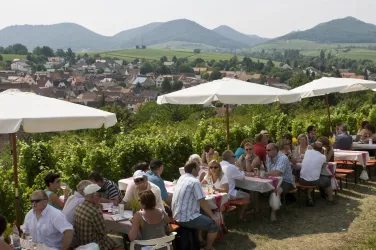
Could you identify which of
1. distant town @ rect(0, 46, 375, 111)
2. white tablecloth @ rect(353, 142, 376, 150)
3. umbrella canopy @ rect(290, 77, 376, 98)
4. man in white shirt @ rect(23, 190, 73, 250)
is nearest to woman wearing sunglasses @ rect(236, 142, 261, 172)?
umbrella canopy @ rect(290, 77, 376, 98)

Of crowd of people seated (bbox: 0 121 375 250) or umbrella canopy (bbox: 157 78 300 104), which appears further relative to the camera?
umbrella canopy (bbox: 157 78 300 104)

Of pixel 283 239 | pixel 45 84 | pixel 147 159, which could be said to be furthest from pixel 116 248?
pixel 45 84

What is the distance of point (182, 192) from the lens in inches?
239

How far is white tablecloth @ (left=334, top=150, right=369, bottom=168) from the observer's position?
9.85 meters

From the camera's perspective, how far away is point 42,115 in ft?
15.9

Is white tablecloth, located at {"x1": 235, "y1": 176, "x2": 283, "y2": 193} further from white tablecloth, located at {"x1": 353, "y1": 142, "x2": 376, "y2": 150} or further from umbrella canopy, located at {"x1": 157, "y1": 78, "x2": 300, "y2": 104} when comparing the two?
white tablecloth, located at {"x1": 353, "y1": 142, "x2": 376, "y2": 150}

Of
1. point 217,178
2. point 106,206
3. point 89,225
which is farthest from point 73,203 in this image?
point 217,178

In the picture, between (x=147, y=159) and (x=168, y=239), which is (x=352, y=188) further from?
(x=168, y=239)

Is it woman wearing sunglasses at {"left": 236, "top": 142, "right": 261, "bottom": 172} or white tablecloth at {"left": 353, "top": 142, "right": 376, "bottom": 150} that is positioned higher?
woman wearing sunglasses at {"left": 236, "top": 142, "right": 261, "bottom": 172}

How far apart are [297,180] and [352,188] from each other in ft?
5.31

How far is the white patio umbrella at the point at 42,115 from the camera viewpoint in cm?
466

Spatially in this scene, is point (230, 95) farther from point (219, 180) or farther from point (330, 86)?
point (330, 86)

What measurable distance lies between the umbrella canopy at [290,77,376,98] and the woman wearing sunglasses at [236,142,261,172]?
2.74 meters

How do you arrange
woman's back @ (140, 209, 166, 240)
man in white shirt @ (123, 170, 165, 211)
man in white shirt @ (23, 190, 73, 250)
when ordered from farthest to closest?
man in white shirt @ (123, 170, 165, 211) → woman's back @ (140, 209, 166, 240) → man in white shirt @ (23, 190, 73, 250)
